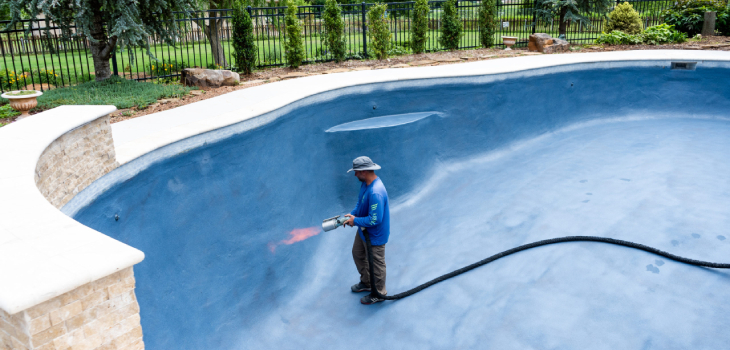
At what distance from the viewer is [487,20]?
15969 mm

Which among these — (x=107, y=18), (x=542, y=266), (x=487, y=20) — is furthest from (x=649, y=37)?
(x=107, y=18)

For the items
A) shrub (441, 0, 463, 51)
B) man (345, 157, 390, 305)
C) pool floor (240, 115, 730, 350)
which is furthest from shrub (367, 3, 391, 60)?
man (345, 157, 390, 305)

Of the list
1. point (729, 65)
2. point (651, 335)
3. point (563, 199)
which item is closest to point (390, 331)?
point (651, 335)

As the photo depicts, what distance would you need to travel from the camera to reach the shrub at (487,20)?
626 inches

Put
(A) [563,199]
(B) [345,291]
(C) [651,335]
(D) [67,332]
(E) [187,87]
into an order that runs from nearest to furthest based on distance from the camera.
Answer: (D) [67,332]
(C) [651,335]
(B) [345,291]
(A) [563,199]
(E) [187,87]

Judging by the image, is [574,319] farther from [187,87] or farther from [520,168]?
[187,87]

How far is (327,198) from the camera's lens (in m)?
7.70

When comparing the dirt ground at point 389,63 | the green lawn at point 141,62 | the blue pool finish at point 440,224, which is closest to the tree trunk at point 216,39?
the green lawn at point 141,62

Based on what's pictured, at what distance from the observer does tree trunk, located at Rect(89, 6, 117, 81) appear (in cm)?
1009

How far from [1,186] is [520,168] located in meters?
7.38

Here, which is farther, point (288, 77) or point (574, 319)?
point (288, 77)

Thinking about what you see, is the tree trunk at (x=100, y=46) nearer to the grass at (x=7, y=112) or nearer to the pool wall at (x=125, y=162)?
the grass at (x=7, y=112)

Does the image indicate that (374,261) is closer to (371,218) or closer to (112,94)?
(371,218)

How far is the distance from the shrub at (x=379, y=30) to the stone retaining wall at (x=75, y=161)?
9.56m
